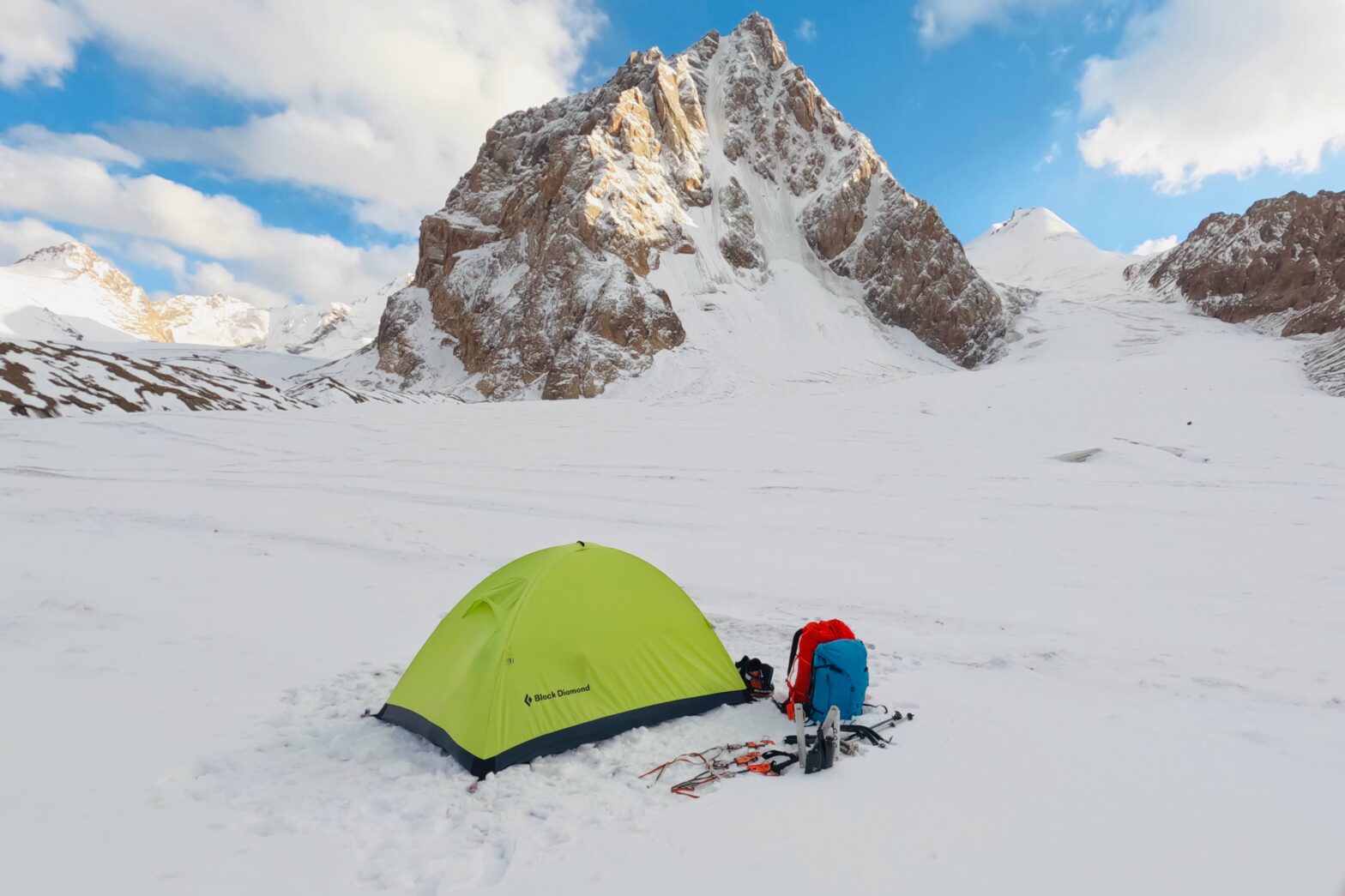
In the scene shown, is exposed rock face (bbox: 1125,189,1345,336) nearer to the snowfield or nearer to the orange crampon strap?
the snowfield

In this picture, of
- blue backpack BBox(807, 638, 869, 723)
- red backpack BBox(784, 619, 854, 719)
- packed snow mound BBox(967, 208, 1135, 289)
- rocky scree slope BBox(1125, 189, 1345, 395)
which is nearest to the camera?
blue backpack BBox(807, 638, 869, 723)

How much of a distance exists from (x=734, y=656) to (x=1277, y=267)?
282ft

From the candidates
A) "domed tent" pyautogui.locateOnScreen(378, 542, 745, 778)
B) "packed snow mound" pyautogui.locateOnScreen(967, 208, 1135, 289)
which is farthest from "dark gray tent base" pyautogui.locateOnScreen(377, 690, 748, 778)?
"packed snow mound" pyautogui.locateOnScreen(967, 208, 1135, 289)

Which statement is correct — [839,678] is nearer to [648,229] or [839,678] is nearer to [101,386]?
[101,386]

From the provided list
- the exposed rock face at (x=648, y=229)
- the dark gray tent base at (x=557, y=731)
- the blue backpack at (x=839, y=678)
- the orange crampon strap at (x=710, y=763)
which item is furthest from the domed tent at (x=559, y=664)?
the exposed rock face at (x=648, y=229)

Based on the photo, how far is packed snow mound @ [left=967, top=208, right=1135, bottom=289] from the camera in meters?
98.6

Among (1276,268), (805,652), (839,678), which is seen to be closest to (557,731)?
(805,652)

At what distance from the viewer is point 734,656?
6039 mm

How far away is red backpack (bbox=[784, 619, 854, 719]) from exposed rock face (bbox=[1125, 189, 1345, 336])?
72.9 m

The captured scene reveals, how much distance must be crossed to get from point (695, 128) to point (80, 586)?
283 feet

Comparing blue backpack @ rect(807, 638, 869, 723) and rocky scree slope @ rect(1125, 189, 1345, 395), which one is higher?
rocky scree slope @ rect(1125, 189, 1345, 395)

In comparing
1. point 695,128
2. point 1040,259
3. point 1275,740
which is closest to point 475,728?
point 1275,740

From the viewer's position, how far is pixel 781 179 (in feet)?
284

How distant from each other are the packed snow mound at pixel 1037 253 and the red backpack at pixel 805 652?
107m
